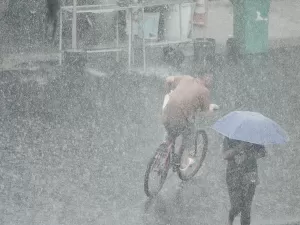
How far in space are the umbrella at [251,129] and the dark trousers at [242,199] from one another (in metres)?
0.51

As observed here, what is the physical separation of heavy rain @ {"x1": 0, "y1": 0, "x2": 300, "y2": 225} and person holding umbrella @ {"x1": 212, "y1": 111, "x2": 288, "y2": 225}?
91 cm

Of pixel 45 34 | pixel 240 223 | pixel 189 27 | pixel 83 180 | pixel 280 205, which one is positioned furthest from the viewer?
pixel 45 34

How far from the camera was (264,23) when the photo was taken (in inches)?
587

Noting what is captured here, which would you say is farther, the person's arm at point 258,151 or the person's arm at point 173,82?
the person's arm at point 173,82

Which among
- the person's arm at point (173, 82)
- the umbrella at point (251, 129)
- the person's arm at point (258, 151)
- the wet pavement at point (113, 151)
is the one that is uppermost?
the person's arm at point (173, 82)

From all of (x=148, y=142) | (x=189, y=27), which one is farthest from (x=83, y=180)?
(x=189, y=27)

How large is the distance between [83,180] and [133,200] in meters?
0.85

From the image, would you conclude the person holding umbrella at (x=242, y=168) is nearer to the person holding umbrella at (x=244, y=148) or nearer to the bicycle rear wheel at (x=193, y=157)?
the person holding umbrella at (x=244, y=148)

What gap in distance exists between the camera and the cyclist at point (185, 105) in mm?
8039

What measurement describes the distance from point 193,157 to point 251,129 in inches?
85.3

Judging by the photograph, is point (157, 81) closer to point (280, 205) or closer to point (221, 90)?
point (221, 90)

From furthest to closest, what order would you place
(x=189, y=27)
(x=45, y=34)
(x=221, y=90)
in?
(x=45, y=34) → (x=189, y=27) → (x=221, y=90)

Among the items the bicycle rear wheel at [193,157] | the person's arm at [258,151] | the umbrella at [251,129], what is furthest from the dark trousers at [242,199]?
the bicycle rear wheel at [193,157]

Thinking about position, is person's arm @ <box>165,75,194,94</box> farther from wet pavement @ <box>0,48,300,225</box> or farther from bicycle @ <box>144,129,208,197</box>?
wet pavement @ <box>0,48,300,225</box>
